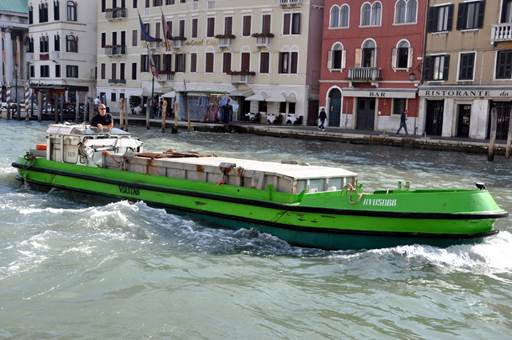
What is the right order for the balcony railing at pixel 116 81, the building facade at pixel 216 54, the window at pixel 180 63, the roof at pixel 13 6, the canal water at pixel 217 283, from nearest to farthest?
the canal water at pixel 217 283
the building facade at pixel 216 54
the window at pixel 180 63
the balcony railing at pixel 116 81
the roof at pixel 13 6

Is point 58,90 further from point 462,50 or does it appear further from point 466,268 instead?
point 466,268

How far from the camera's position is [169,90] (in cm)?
4806

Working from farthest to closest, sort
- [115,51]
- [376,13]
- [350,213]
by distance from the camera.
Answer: [115,51]
[376,13]
[350,213]

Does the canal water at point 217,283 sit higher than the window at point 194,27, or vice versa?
the window at point 194,27

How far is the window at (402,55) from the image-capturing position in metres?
34.2

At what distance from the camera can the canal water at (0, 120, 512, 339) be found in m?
7.28

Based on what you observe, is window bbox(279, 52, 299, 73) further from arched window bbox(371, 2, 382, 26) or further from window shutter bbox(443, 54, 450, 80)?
window shutter bbox(443, 54, 450, 80)

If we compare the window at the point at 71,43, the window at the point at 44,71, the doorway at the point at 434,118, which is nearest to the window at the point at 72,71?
the window at the point at 71,43

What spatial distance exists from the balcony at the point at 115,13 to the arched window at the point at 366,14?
76.3 ft

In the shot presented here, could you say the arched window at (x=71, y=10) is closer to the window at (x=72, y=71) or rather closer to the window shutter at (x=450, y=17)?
the window at (x=72, y=71)

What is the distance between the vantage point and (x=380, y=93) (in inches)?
1389

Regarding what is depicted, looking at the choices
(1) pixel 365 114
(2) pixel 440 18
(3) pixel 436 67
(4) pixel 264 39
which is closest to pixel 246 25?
(4) pixel 264 39

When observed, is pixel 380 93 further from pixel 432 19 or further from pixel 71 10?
pixel 71 10

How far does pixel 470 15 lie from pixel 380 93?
6.35 meters
